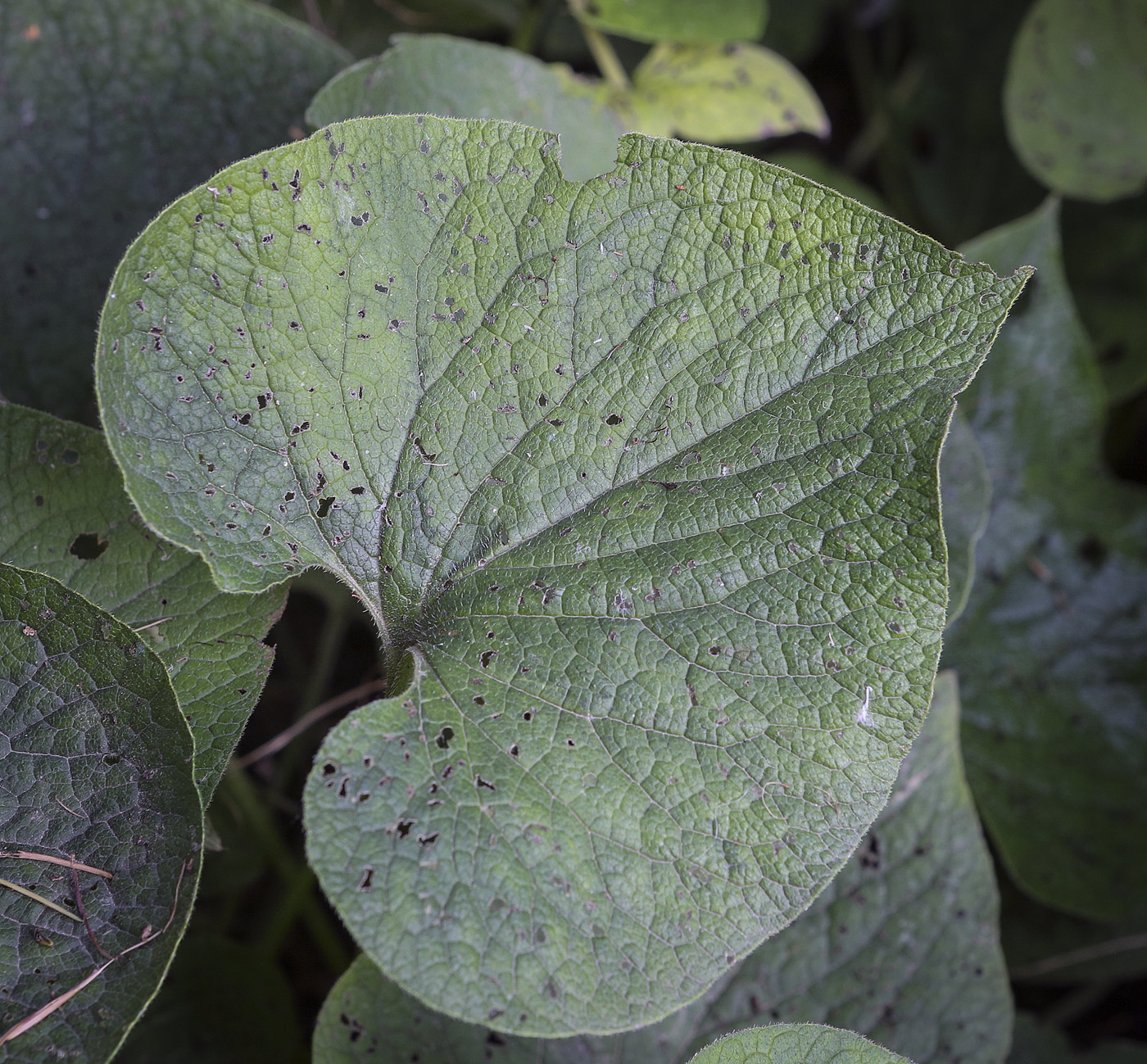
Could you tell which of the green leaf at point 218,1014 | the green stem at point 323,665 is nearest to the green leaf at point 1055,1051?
the green leaf at point 218,1014

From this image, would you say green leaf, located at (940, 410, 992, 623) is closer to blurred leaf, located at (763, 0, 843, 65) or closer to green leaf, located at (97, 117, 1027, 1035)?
green leaf, located at (97, 117, 1027, 1035)

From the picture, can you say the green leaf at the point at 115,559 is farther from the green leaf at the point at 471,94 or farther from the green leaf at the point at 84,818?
the green leaf at the point at 471,94

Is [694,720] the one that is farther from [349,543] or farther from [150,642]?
[150,642]

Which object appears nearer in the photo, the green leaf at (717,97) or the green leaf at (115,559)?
the green leaf at (115,559)

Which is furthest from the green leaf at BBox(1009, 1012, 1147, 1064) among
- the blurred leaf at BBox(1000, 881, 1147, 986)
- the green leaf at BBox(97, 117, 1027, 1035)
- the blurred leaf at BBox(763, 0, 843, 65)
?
the blurred leaf at BBox(763, 0, 843, 65)

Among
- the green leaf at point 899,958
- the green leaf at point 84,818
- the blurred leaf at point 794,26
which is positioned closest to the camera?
the green leaf at point 84,818
